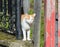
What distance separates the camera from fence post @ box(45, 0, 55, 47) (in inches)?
144

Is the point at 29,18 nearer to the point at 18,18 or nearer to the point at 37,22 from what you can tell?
the point at 18,18

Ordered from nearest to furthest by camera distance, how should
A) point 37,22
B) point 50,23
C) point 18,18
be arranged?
point 50,23 < point 37,22 < point 18,18

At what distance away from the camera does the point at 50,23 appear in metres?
3.70

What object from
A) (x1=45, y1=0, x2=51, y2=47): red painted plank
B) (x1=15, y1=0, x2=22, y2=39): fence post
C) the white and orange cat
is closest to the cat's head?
the white and orange cat

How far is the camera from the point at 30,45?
4098 millimetres

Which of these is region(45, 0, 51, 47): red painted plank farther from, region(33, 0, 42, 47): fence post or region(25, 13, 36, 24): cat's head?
region(25, 13, 36, 24): cat's head

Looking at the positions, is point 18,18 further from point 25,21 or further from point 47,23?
point 47,23

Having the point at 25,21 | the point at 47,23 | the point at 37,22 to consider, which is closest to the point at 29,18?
the point at 25,21

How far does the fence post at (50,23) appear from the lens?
144 inches

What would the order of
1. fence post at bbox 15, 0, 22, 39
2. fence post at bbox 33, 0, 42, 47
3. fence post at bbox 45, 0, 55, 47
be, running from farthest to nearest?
fence post at bbox 15, 0, 22, 39 → fence post at bbox 33, 0, 42, 47 → fence post at bbox 45, 0, 55, 47

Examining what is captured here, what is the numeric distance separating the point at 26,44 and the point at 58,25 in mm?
745

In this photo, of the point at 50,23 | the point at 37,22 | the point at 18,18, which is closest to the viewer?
the point at 50,23

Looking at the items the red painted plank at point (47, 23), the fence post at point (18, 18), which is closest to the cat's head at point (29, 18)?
the fence post at point (18, 18)

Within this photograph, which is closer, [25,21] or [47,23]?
[47,23]
